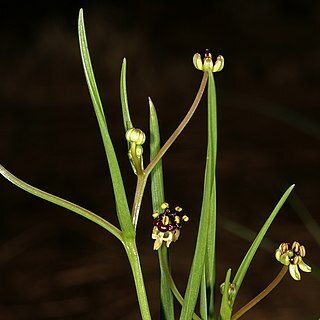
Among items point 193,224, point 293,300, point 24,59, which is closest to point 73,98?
point 24,59

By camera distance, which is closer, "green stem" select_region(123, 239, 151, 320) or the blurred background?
"green stem" select_region(123, 239, 151, 320)

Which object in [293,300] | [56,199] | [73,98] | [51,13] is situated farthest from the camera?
[51,13]

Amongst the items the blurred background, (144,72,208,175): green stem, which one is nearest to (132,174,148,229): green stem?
(144,72,208,175): green stem

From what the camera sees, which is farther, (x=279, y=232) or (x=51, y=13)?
(x=51, y=13)

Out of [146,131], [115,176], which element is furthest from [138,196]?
[146,131]

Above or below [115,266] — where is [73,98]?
above

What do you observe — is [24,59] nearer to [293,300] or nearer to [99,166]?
[99,166]

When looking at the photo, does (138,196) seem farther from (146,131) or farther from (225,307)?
(146,131)

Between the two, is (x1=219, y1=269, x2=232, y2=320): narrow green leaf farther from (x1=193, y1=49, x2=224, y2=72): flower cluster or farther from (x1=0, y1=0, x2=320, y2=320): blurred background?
(x1=0, y1=0, x2=320, y2=320): blurred background
